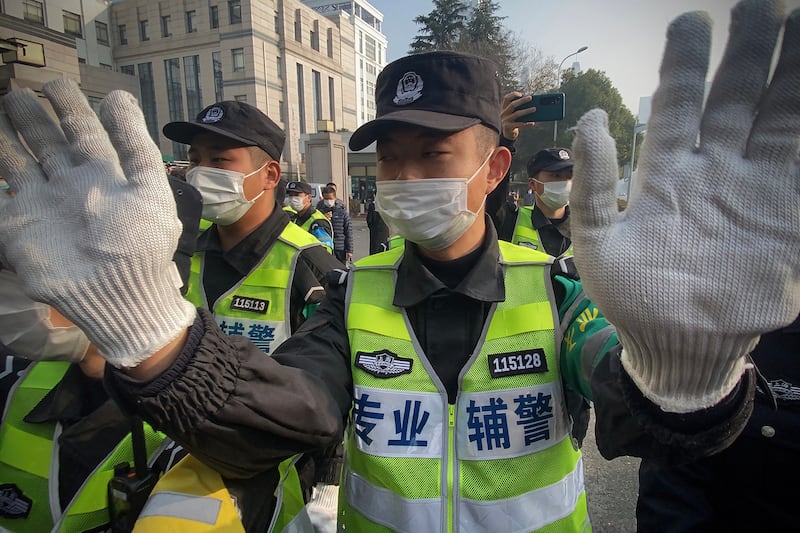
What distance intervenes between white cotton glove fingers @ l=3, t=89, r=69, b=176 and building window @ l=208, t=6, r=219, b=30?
3538cm

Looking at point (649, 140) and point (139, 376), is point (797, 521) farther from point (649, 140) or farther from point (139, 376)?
point (139, 376)

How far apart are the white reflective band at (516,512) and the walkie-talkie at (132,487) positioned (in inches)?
33.3

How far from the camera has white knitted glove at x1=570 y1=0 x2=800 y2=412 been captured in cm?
75

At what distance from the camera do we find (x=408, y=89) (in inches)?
60.9

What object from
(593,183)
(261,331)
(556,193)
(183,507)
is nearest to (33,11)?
(261,331)

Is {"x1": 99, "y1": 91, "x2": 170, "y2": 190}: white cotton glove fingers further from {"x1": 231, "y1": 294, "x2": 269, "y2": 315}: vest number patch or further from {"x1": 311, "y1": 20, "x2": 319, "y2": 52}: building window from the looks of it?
{"x1": 311, "y1": 20, "x2": 319, "y2": 52}: building window

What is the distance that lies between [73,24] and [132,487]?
2690 mm

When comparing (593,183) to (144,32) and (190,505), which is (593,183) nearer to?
(190,505)

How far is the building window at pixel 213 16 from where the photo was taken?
1172 inches

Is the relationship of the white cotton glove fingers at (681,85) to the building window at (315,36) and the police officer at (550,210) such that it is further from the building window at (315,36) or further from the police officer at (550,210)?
the building window at (315,36)

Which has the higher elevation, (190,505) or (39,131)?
(39,131)

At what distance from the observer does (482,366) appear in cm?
126

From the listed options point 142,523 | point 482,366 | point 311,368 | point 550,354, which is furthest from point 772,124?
point 142,523

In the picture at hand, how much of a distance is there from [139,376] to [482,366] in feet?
2.80
